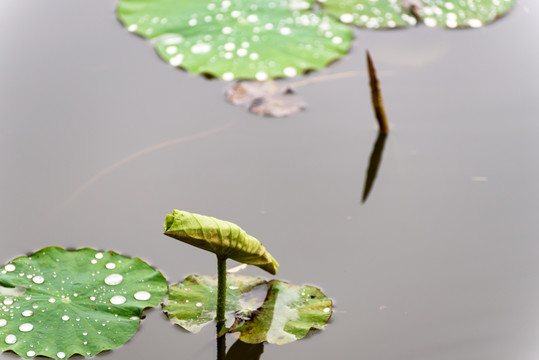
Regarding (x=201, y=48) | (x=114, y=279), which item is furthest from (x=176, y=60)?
(x=114, y=279)

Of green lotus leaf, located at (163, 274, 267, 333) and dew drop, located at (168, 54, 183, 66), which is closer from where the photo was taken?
green lotus leaf, located at (163, 274, 267, 333)

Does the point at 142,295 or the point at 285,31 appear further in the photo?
the point at 285,31

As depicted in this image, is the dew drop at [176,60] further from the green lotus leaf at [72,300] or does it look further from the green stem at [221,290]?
the green stem at [221,290]

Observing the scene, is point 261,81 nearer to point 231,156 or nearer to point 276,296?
point 231,156

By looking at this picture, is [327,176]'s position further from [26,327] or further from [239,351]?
[26,327]

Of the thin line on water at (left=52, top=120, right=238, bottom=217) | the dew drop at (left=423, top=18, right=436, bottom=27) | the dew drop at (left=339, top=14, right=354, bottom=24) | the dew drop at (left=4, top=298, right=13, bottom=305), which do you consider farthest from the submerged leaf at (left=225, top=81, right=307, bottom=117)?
the dew drop at (left=4, top=298, right=13, bottom=305)

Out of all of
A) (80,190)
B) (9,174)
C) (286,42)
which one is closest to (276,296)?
(80,190)

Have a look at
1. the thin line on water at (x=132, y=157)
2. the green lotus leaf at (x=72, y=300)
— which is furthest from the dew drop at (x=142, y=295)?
the thin line on water at (x=132, y=157)

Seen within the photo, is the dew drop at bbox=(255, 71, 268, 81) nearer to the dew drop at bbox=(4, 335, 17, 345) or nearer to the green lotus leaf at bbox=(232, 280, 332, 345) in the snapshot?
the green lotus leaf at bbox=(232, 280, 332, 345)
